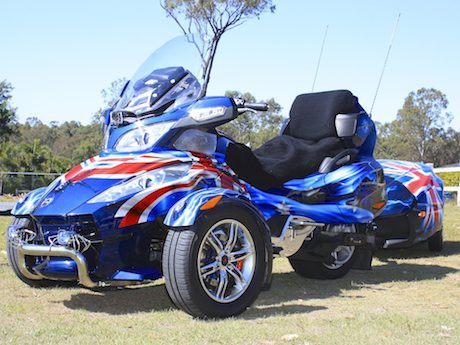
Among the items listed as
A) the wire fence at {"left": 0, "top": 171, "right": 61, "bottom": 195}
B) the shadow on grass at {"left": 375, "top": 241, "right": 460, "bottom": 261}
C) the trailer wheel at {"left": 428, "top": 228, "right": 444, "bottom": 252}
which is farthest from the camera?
the wire fence at {"left": 0, "top": 171, "right": 61, "bottom": 195}

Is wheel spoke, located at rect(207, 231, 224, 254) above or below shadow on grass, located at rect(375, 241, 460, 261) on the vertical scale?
above

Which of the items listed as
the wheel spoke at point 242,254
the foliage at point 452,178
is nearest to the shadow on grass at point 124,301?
the wheel spoke at point 242,254

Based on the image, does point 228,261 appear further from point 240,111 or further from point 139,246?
point 240,111

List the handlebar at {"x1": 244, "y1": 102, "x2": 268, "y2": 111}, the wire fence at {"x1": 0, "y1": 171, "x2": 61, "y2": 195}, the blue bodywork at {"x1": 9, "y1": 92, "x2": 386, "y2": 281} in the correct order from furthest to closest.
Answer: the wire fence at {"x1": 0, "y1": 171, "x2": 61, "y2": 195}, the handlebar at {"x1": 244, "y1": 102, "x2": 268, "y2": 111}, the blue bodywork at {"x1": 9, "y1": 92, "x2": 386, "y2": 281}

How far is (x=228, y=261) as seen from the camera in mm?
4758

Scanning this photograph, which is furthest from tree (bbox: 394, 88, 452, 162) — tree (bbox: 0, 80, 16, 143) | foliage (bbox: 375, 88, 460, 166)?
tree (bbox: 0, 80, 16, 143)

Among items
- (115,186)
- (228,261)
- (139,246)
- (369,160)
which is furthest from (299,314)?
(369,160)

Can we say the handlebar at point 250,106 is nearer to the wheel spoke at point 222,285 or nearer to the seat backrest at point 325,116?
the seat backrest at point 325,116

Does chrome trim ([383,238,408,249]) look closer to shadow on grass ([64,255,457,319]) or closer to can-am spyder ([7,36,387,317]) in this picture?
shadow on grass ([64,255,457,319])

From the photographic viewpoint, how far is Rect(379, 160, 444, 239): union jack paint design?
8.00 metres

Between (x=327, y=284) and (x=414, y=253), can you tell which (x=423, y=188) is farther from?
(x=327, y=284)

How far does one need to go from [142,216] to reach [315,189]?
2.03 m

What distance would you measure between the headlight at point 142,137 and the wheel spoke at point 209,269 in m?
1.00

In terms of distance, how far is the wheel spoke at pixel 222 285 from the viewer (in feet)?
15.3
